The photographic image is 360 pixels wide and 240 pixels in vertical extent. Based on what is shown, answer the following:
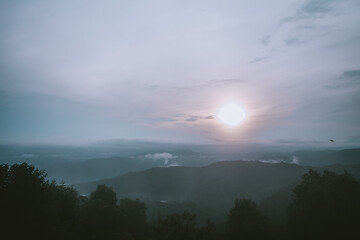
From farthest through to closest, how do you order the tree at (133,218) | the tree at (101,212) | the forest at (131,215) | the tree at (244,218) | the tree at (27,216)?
the tree at (133,218) < the tree at (101,212) < the tree at (244,218) < the forest at (131,215) < the tree at (27,216)

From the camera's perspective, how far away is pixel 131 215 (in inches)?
2694

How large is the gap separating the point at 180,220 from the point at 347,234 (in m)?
39.4

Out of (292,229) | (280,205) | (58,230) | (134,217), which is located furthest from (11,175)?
(280,205)

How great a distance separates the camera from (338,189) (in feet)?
221

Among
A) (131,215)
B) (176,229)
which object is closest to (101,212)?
(131,215)

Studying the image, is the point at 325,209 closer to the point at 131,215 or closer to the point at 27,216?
the point at 131,215

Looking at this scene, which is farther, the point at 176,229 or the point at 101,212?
the point at 101,212

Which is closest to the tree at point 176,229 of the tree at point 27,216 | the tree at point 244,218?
the tree at point 27,216

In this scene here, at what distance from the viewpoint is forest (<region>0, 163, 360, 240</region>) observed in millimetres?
33656

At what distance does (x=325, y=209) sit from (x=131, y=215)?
202 ft

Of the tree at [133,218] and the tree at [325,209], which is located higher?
the tree at [325,209]

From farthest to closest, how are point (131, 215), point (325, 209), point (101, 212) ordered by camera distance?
point (131, 215) → point (101, 212) → point (325, 209)

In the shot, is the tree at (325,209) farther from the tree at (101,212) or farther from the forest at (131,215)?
the tree at (101,212)

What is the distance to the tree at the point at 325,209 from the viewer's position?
47094mm
